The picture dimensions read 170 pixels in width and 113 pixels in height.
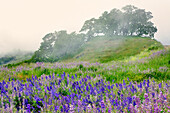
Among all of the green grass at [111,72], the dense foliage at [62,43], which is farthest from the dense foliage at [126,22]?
the green grass at [111,72]

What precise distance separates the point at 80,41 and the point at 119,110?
125ft

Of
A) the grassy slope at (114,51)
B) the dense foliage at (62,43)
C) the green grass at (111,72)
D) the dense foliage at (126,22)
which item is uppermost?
the dense foliage at (126,22)

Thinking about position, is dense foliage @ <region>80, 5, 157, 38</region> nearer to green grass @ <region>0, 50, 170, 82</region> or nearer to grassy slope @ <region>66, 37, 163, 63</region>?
grassy slope @ <region>66, 37, 163, 63</region>

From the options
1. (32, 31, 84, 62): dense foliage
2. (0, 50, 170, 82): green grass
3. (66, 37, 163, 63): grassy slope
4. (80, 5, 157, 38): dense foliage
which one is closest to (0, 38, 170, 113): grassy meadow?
(0, 50, 170, 82): green grass

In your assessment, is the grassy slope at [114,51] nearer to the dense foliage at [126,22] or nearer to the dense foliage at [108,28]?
the dense foliage at [108,28]

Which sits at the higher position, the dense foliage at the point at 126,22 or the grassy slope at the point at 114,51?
the dense foliage at the point at 126,22

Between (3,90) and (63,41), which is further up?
(63,41)

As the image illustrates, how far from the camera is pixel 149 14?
5412cm

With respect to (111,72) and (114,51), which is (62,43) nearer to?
(114,51)

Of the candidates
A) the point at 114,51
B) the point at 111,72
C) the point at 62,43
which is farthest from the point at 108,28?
the point at 111,72

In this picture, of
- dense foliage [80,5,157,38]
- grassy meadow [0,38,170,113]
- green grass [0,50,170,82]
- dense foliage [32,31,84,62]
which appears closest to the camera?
grassy meadow [0,38,170,113]

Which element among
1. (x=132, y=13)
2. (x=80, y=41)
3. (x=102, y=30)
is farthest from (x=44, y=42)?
(x=132, y=13)

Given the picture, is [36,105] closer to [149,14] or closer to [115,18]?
[115,18]

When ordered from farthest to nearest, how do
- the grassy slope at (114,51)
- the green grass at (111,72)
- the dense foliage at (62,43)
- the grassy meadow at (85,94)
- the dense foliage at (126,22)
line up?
1. the dense foliage at (126,22)
2. the dense foliage at (62,43)
3. the grassy slope at (114,51)
4. the green grass at (111,72)
5. the grassy meadow at (85,94)
